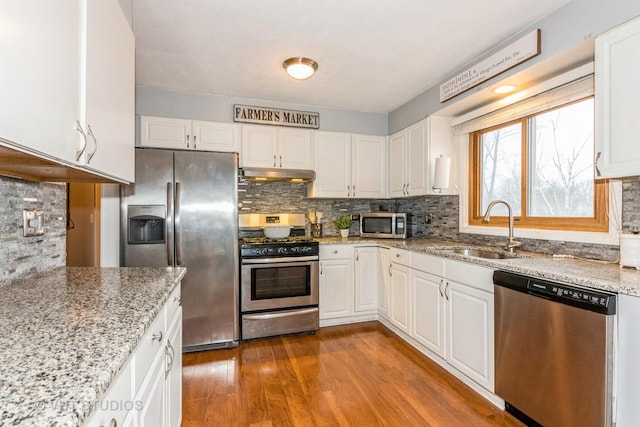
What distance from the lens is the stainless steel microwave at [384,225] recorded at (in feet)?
11.6

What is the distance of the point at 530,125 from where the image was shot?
8.31ft

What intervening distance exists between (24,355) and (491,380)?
2241 millimetres

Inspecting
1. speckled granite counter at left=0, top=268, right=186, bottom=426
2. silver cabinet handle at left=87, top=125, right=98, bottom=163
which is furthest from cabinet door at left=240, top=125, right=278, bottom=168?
silver cabinet handle at left=87, top=125, right=98, bottom=163

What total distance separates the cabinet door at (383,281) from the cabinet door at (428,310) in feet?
1.50

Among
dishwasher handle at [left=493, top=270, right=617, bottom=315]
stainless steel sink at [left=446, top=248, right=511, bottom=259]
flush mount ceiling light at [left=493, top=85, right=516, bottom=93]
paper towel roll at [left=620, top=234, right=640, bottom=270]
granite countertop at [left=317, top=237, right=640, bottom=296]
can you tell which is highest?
flush mount ceiling light at [left=493, top=85, right=516, bottom=93]

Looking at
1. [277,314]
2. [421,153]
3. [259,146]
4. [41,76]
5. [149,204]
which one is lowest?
[277,314]

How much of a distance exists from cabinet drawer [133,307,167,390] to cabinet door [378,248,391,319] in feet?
7.75

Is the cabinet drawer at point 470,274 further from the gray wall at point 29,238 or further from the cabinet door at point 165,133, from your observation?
the cabinet door at point 165,133

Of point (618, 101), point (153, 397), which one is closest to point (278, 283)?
point (153, 397)

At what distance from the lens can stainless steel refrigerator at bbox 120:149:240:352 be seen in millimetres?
2686

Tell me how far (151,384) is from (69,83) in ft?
3.17

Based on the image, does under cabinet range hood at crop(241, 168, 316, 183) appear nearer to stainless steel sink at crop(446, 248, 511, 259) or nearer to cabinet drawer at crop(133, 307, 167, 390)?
stainless steel sink at crop(446, 248, 511, 259)

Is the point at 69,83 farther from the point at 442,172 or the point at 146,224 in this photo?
the point at 442,172

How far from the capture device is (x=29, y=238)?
146 cm
